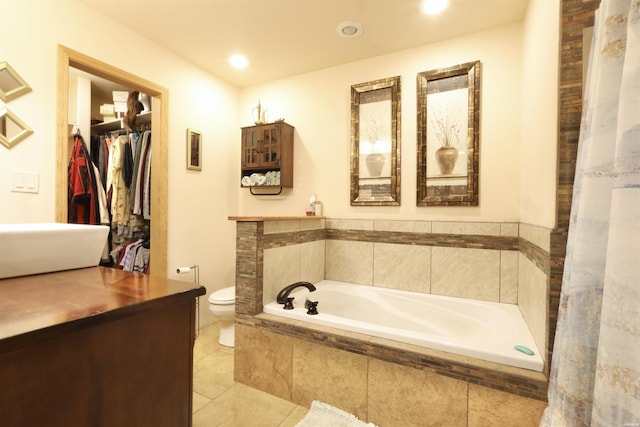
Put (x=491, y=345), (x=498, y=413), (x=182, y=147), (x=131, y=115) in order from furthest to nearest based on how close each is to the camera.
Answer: (x=131, y=115)
(x=182, y=147)
(x=491, y=345)
(x=498, y=413)

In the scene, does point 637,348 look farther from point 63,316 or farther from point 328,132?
point 328,132

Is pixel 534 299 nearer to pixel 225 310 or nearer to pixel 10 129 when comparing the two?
pixel 225 310

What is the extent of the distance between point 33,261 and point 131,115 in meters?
2.45

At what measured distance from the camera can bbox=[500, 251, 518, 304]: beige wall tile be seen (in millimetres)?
2055

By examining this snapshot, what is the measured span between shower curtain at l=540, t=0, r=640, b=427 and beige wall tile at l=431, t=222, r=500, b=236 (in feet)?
4.37

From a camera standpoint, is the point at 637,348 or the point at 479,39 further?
the point at 479,39

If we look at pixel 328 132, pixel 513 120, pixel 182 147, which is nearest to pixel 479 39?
pixel 513 120

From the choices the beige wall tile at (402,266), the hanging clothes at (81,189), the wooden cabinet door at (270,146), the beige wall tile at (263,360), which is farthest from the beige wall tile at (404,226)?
the hanging clothes at (81,189)

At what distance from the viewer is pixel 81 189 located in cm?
268

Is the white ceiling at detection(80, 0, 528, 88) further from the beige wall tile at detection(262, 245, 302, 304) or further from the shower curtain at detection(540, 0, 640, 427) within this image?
Result: the beige wall tile at detection(262, 245, 302, 304)

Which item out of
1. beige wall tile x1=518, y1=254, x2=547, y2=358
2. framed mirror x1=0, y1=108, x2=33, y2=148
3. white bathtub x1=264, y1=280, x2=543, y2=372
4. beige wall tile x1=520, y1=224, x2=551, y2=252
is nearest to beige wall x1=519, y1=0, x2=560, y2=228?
beige wall tile x1=520, y1=224, x2=551, y2=252

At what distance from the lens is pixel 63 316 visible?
1.79 feet

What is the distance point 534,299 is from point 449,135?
4.26ft

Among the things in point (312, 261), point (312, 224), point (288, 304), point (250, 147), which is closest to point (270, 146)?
point (250, 147)
